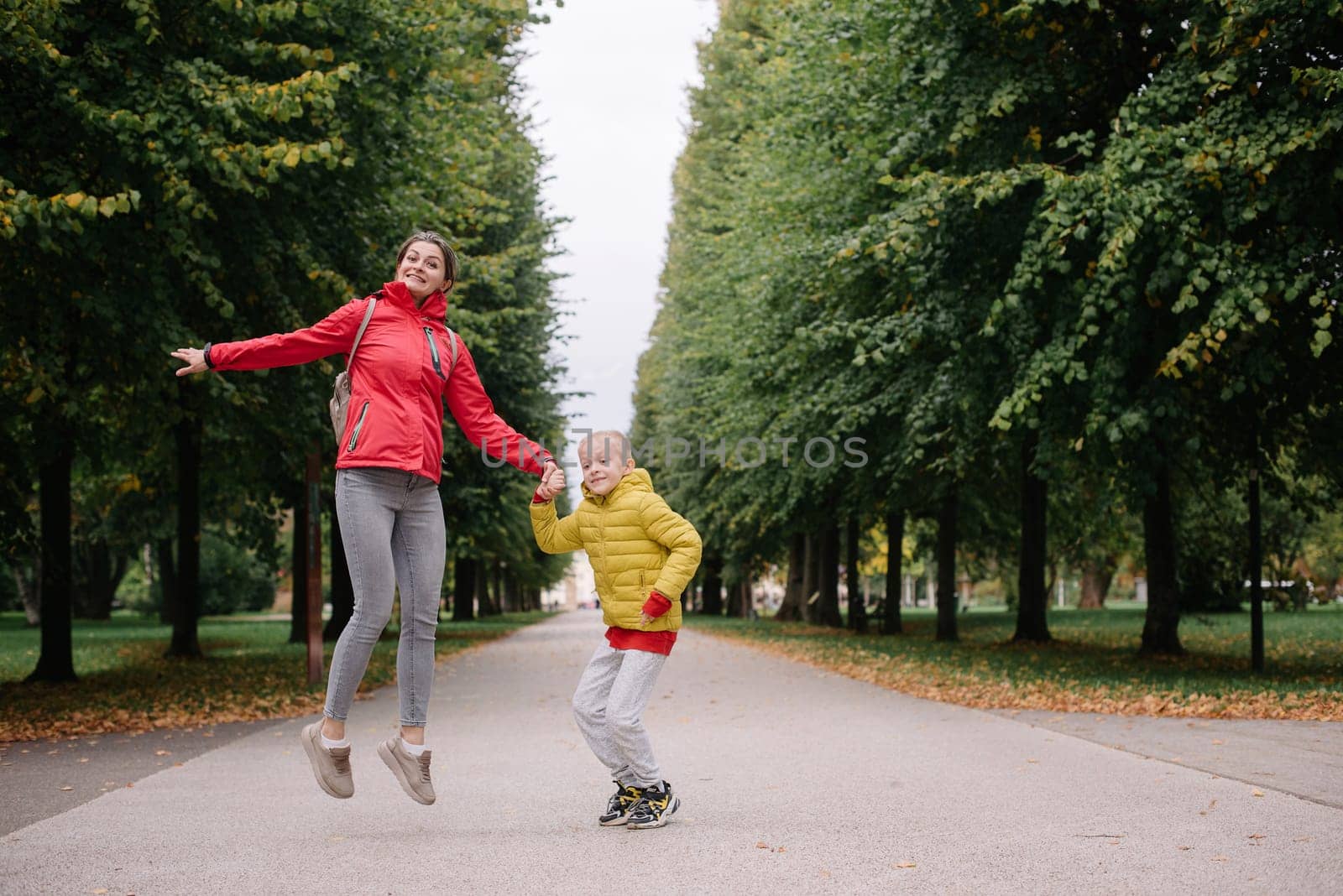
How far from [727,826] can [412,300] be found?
2647 millimetres

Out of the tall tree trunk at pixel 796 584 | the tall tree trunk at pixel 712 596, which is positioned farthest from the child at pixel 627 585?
the tall tree trunk at pixel 712 596

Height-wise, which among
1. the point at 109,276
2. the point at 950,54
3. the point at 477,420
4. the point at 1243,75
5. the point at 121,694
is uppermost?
the point at 950,54

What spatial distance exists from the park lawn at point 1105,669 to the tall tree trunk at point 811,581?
21.1ft

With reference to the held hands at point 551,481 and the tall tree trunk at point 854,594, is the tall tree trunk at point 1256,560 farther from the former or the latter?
the tall tree trunk at point 854,594

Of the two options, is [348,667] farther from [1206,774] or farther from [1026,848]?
[1206,774]

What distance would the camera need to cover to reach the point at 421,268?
5012 millimetres

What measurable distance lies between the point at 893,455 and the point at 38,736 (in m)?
11.6

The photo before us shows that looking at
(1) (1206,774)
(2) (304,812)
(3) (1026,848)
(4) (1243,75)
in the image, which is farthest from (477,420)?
(4) (1243,75)

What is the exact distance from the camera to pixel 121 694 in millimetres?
12750

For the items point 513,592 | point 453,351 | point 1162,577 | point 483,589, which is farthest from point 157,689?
point 513,592

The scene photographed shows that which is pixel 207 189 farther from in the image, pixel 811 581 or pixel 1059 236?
pixel 811 581

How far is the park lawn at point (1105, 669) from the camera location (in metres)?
10.7

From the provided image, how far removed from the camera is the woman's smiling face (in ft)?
16.4

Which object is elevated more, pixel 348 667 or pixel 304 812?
pixel 348 667
